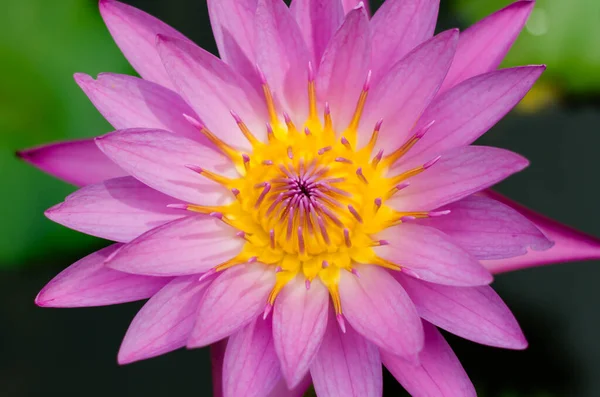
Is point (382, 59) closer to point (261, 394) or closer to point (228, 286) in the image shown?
point (228, 286)

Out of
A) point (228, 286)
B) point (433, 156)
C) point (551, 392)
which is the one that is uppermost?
point (433, 156)

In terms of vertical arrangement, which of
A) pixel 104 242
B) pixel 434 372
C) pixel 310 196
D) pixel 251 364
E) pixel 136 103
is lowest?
pixel 434 372

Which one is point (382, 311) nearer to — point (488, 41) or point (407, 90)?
point (407, 90)

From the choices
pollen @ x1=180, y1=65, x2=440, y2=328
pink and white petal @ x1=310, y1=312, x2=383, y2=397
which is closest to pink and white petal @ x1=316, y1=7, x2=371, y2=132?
pollen @ x1=180, y1=65, x2=440, y2=328

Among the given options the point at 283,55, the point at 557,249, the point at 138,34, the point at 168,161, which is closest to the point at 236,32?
the point at 283,55

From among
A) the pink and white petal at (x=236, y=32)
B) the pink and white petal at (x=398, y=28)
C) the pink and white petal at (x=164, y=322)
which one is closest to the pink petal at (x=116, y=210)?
the pink and white petal at (x=164, y=322)

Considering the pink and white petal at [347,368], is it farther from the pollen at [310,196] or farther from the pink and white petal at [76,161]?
the pink and white petal at [76,161]

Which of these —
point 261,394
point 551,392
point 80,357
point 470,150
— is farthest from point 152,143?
point 551,392
